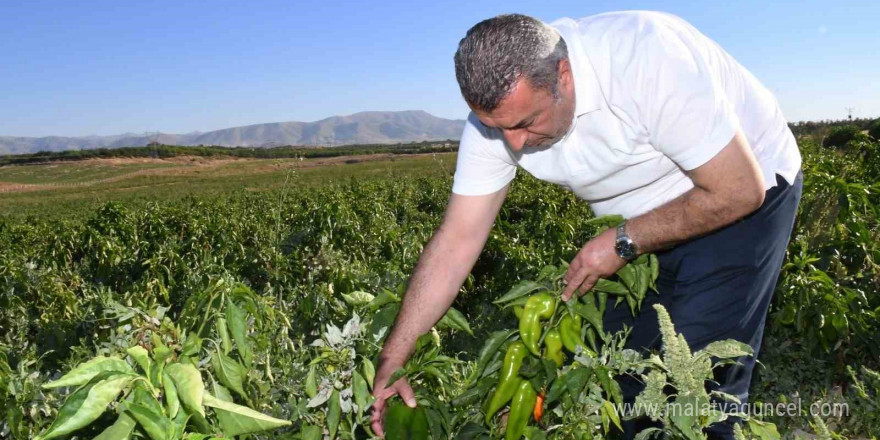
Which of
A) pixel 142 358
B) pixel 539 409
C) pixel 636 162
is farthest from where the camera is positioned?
pixel 636 162

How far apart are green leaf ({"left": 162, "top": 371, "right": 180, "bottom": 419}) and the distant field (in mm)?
A: 30336

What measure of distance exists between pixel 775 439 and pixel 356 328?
0.89 metres

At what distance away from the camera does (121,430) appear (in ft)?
3.00

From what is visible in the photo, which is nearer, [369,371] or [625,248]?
[369,371]

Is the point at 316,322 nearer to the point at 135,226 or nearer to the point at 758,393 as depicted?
the point at 758,393

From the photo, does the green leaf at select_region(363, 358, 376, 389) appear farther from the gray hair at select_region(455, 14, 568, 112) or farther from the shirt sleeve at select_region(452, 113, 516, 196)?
the shirt sleeve at select_region(452, 113, 516, 196)

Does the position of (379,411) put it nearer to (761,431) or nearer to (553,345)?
(553,345)

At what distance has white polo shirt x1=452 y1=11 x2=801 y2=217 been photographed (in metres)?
1.78

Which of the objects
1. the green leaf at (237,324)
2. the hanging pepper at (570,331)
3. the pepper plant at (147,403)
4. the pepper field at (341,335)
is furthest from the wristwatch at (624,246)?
the pepper plant at (147,403)

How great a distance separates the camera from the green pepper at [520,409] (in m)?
1.58

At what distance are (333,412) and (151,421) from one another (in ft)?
2.16

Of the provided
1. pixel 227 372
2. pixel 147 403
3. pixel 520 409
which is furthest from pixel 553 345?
pixel 147 403

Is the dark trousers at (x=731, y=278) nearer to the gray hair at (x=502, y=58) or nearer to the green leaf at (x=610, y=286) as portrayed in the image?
the green leaf at (x=610, y=286)

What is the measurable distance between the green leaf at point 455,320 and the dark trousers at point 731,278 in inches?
23.9
